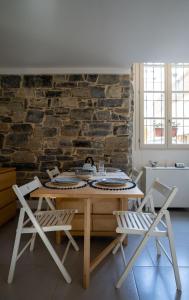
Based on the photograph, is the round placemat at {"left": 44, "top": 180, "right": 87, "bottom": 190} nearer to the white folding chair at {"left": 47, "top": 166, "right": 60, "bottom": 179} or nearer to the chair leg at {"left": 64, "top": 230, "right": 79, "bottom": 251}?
the chair leg at {"left": 64, "top": 230, "right": 79, "bottom": 251}

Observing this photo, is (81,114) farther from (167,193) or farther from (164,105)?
(167,193)

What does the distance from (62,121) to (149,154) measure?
1.80m

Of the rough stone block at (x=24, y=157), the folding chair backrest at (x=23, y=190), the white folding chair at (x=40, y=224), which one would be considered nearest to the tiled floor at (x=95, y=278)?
the white folding chair at (x=40, y=224)

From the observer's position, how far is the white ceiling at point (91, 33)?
7.28 feet

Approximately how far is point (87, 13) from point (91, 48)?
89 cm

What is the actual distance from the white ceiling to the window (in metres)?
0.85

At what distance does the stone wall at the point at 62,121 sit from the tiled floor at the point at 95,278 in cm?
171

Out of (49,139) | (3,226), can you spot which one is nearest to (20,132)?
(49,139)

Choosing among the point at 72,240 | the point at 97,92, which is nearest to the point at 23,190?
the point at 72,240

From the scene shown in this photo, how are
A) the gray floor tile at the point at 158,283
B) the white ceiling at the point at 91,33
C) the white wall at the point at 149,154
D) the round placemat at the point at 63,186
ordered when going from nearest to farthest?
the gray floor tile at the point at 158,283 < the round placemat at the point at 63,186 < the white ceiling at the point at 91,33 < the white wall at the point at 149,154

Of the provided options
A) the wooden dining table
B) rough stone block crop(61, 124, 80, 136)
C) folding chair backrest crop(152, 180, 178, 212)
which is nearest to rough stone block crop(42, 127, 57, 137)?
rough stone block crop(61, 124, 80, 136)

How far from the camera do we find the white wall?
14.6ft

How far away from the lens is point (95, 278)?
199 cm

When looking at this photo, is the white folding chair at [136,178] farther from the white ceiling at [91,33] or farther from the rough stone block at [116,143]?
the white ceiling at [91,33]
